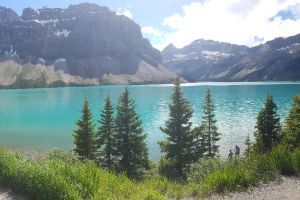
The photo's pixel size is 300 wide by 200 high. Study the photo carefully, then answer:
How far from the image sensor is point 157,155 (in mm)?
61969

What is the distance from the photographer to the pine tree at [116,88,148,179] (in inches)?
1930

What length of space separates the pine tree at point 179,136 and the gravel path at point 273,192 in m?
30.9

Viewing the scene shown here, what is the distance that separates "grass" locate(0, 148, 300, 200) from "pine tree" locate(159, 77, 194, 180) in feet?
93.4

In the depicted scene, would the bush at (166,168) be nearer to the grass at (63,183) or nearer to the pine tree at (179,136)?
the pine tree at (179,136)

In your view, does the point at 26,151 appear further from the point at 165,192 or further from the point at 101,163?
the point at 165,192

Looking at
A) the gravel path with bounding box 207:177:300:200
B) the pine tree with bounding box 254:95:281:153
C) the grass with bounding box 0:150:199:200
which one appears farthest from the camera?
the pine tree with bounding box 254:95:281:153

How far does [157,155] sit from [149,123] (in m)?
Answer: 40.0

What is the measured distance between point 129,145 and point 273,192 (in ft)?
110

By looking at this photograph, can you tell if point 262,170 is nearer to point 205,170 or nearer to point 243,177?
point 243,177

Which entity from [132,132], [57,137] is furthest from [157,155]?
[57,137]

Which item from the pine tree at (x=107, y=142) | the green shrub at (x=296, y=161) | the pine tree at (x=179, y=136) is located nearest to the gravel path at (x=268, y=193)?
the green shrub at (x=296, y=161)

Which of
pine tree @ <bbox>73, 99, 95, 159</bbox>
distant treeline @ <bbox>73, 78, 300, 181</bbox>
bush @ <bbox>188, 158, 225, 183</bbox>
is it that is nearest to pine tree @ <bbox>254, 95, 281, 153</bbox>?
distant treeline @ <bbox>73, 78, 300, 181</bbox>

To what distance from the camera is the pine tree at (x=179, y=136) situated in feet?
162

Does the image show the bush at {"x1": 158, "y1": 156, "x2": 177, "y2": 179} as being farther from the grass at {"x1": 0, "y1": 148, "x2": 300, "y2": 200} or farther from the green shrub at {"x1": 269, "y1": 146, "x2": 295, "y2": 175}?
the green shrub at {"x1": 269, "y1": 146, "x2": 295, "y2": 175}
